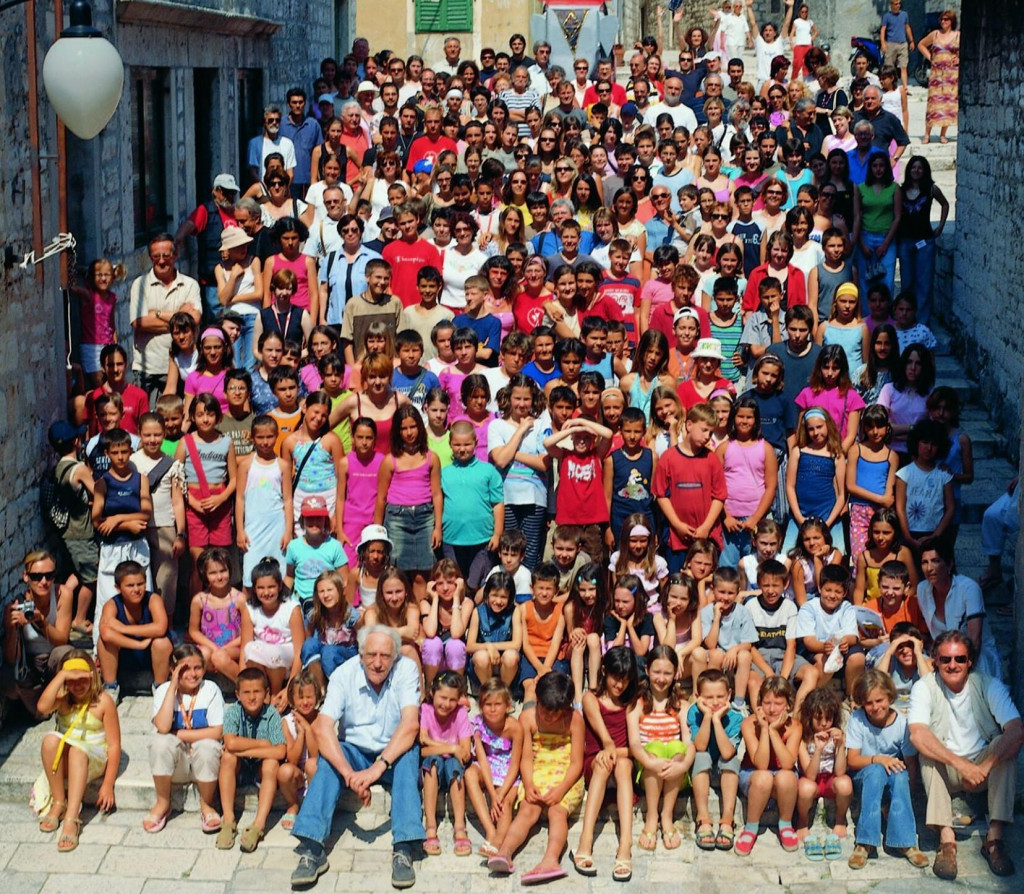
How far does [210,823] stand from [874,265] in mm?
7651

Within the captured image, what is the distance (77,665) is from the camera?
32.5 ft

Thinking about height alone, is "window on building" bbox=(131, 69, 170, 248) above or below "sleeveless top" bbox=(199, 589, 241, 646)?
above

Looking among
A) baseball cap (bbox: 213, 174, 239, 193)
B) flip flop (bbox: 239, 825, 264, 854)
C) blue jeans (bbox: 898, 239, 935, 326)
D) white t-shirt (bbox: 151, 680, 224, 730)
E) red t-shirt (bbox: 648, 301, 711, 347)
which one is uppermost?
baseball cap (bbox: 213, 174, 239, 193)

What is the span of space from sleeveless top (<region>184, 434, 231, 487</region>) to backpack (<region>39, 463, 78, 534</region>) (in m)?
0.75

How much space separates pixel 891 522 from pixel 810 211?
14.0 ft

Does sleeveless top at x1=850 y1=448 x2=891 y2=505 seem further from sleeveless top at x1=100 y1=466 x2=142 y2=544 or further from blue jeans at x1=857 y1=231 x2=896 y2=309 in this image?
sleeveless top at x1=100 y1=466 x2=142 y2=544

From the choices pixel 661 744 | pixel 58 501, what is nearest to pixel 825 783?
pixel 661 744

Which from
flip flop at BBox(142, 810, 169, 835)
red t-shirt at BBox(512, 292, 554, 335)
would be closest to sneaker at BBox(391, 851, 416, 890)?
flip flop at BBox(142, 810, 169, 835)

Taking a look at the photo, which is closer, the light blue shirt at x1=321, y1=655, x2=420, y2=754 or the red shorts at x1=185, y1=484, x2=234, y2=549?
the light blue shirt at x1=321, y1=655, x2=420, y2=754

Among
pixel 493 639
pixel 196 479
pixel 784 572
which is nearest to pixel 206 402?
pixel 196 479

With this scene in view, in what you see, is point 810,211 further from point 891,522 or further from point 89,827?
point 89,827

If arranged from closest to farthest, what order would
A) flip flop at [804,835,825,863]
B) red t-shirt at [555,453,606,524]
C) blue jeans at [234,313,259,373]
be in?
flip flop at [804,835,825,863] → red t-shirt at [555,453,606,524] → blue jeans at [234,313,259,373]

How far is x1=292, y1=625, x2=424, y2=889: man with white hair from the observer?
30.7ft

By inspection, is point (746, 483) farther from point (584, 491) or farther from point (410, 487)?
point (410, 487)
